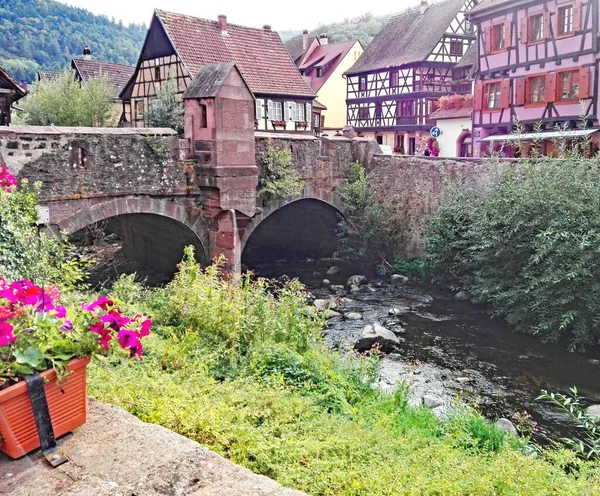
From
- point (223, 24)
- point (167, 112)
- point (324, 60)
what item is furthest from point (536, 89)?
Result: point (324, 60)

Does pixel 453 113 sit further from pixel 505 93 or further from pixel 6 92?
pixel 6 92

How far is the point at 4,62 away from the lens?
262 ft

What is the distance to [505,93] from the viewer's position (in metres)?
24.8

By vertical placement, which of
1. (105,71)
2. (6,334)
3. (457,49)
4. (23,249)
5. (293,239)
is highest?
(457,49)

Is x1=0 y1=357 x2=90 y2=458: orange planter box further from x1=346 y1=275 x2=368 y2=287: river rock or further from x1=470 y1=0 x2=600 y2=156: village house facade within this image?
x1=470 y1=0 x2=600 y2=156: village house facade

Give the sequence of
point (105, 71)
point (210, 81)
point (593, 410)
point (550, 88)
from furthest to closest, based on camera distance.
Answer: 1. point (105, 71)
2. point (550, 88)
3. point (210, 81)
4. point (593, 410)

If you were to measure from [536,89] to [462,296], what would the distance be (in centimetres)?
1162

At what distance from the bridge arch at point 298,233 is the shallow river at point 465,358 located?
163 inches

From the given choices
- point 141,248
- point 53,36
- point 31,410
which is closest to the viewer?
point 31,410

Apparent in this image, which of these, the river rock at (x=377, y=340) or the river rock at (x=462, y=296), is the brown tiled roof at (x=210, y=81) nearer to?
the river rock at (x=377, y=340)

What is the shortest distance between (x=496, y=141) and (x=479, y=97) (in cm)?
225

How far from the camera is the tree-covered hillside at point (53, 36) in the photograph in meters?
89.4

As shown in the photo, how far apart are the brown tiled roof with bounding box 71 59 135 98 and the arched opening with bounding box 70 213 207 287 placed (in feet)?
37.0

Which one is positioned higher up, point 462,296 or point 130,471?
point 130,471
